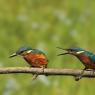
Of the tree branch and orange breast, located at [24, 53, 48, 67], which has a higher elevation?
orange breast, located at [24, 53, 48, 67]

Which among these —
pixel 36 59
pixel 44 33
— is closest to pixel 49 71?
pixel 36 59

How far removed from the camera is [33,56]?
4.63 ft

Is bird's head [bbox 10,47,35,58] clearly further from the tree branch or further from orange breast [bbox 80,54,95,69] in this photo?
orange breast [bbox 80,54,95,69]

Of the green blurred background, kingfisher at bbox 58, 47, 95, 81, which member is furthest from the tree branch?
the green blurred background

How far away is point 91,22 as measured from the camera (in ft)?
10.7

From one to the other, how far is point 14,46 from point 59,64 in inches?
15.9

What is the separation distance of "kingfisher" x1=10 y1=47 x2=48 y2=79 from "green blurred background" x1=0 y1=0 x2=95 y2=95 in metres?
1.42

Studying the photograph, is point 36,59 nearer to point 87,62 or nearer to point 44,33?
point 87,62

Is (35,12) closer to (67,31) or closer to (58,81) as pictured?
(67,31)

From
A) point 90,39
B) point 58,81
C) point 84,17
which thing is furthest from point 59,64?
point 84,17

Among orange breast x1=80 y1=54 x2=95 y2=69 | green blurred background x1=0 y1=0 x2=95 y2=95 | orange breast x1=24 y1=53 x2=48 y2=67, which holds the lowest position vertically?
orange breast x1=80 y1=54 x2=95 y2=69

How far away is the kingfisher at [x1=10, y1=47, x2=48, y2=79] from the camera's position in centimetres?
139

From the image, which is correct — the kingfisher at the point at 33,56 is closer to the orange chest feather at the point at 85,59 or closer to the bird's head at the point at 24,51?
the bird's head at the point at 24,51

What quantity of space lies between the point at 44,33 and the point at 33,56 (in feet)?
6.41
